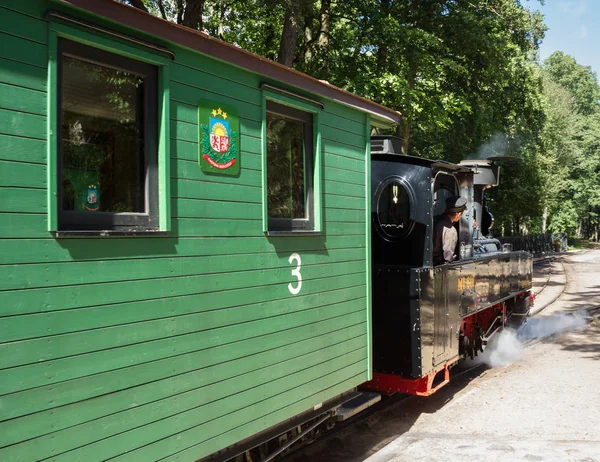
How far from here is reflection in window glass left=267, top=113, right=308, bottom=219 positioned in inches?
152

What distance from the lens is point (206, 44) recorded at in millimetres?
3244

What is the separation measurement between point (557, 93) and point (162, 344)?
47.7 meters

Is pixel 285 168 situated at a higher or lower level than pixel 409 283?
higher

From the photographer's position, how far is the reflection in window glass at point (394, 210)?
5771mm

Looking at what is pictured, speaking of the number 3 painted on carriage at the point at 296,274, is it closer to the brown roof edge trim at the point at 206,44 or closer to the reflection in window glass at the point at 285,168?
the reflection in window glass at the point at 285,168

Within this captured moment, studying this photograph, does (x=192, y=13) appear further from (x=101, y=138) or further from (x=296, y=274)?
(x=101, y=138)

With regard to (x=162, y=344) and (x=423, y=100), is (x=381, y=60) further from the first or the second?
(x=162, y=344)

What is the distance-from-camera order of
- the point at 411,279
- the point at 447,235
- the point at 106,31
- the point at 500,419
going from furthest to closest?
the point at 447,235
the point at 500,419
the point at 411,279
the point at 106,31

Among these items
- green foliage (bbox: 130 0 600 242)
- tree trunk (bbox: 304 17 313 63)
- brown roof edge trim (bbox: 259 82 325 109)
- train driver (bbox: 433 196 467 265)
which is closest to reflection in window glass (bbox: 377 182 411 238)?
train driver (bbox: 433 196 467 265)

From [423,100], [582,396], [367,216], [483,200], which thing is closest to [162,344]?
[367,216]

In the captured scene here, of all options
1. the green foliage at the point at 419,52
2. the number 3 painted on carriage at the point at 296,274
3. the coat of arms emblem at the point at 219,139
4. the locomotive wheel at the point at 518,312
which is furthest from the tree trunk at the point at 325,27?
the coat of arms emblem at the point at 219,139

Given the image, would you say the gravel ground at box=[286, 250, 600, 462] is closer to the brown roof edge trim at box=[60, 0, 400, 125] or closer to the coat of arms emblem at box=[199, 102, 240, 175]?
the coat of arms emblem at box=[199, 102, 240, 175]

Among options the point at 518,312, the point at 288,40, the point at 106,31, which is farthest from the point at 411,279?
the point at 288,40

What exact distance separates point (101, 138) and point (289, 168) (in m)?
1.60
